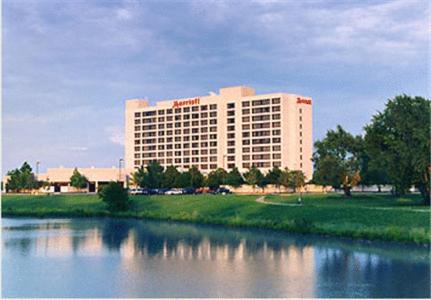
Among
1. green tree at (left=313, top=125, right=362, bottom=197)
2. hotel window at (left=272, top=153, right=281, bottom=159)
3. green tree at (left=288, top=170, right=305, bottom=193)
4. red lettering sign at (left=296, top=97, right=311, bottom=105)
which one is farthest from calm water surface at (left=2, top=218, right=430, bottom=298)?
red lettering sign at (left=296, top=97, right=311, bottom=105)

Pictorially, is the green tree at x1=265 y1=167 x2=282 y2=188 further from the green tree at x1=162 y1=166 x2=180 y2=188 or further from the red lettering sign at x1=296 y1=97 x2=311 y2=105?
the red lettering sign at x1=296 y1=97 x2=311 y2=105

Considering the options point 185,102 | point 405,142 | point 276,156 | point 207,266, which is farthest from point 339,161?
point 185,102

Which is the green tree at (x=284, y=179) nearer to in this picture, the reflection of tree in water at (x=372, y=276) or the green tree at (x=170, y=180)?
the green tree at (x=170, y=180)

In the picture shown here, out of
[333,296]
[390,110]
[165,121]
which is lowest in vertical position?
[333,296]

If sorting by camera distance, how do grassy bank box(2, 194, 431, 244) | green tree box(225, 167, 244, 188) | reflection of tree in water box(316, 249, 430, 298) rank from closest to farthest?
reflection of tree in water box(316, 249, 430, 298), grassy bank box(2, 194, 431, 244), green tree box(225, 167, 244, 188)

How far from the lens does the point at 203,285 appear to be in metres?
29.6

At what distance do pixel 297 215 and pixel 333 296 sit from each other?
29939mm

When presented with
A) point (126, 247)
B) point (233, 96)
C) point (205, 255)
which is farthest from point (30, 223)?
point (233, 96)

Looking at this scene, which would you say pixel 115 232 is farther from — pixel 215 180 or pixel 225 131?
pixel 225 131

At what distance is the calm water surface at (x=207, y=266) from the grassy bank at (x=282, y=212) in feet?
6.73

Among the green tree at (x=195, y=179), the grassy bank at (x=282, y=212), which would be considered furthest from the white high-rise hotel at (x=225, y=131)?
the grassy bank at (x=282, y=212)

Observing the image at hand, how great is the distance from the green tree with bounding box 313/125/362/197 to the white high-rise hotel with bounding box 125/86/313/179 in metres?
58.0

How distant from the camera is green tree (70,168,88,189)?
142 meters

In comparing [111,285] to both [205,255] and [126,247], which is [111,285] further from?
[126,247]
